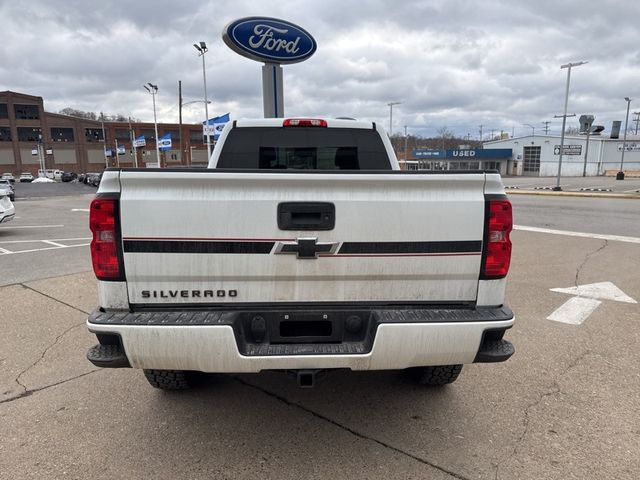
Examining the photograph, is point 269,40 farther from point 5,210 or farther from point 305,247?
point 305,247

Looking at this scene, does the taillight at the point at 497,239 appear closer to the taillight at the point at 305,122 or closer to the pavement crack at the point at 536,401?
the pavement crack at the point at 536,401

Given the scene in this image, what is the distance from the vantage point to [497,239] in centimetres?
254

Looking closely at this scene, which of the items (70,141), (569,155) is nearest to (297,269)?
(569,155)

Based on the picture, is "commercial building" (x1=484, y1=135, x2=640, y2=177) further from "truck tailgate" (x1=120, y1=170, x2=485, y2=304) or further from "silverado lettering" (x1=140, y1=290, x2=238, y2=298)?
"silverado lettering" (x1=140, y1=290, x2=238, y2=298)

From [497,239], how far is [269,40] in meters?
8.46

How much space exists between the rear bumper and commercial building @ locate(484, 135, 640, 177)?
72593mm

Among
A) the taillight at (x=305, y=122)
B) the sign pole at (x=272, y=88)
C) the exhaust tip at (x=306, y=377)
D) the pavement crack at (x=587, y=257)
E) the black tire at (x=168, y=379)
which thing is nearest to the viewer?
the exhaust tip at (x=306, y=377)

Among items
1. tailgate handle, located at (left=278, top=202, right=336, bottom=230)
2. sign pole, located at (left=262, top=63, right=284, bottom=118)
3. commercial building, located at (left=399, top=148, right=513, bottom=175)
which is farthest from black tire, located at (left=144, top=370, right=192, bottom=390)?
commercial building, located at (left=399, top=148, right=513, bottom=175)

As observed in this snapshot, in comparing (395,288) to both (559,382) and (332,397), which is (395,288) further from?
(559,382)

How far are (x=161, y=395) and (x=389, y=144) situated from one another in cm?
294

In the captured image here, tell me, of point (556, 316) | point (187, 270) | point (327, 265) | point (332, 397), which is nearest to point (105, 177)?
point (187, 270)

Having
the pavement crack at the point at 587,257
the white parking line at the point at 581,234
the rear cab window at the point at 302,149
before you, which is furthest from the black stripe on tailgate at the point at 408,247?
the white parking line at the point at 581,234

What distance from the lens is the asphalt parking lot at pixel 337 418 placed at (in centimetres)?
262

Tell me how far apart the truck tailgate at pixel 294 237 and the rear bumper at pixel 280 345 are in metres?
0.16
